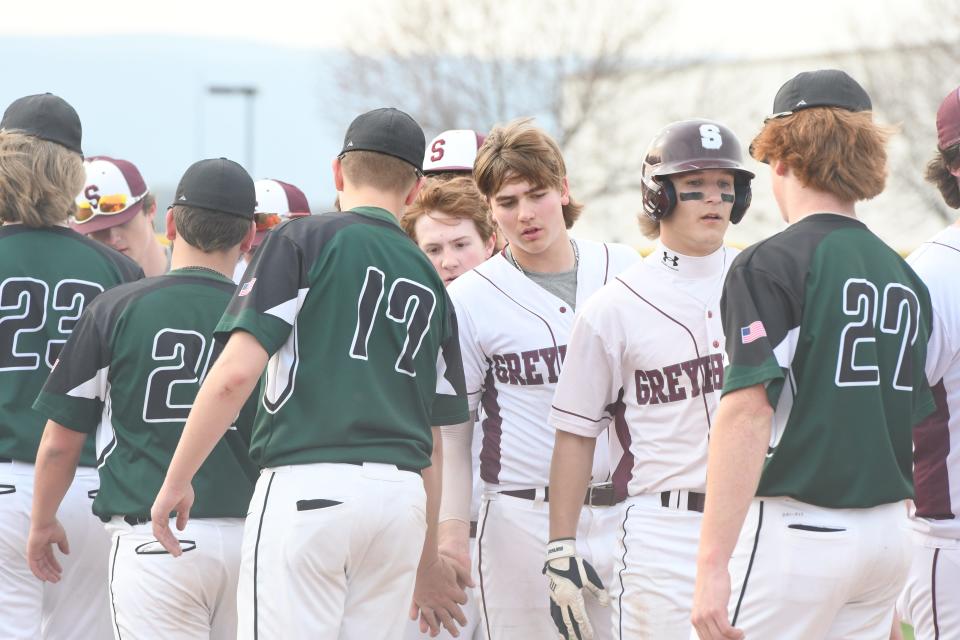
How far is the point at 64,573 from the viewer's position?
5098 mm

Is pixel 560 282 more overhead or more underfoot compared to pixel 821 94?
more underfoot

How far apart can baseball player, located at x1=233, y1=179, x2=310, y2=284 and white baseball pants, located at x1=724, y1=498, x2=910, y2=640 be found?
4.54 meters

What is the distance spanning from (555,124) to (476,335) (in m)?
31.1

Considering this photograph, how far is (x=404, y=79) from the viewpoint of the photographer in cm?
3612

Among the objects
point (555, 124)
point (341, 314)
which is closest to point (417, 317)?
point (341, 314)

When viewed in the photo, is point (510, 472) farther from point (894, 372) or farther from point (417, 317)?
point (894, 372)

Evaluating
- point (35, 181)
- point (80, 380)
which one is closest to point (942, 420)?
point (80, 380)

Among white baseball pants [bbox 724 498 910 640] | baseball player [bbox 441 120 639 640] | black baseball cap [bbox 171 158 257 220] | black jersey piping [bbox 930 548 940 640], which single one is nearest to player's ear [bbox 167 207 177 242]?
black baseball cap [bbox 171 158 257 220]

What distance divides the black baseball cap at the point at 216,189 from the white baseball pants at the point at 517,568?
1.44m

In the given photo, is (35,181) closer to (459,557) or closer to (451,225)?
(451,225)

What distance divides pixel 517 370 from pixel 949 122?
5.73 feet

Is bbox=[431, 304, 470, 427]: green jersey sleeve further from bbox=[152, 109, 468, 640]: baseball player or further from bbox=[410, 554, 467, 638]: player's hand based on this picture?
bbox=[410, 554, 467, 638]: player's hand

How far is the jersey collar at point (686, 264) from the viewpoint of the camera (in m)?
4.36

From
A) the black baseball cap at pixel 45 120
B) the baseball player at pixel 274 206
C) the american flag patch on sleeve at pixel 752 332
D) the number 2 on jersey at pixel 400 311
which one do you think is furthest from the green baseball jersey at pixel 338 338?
the baseball player at pixel 274 206
